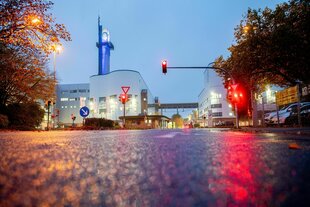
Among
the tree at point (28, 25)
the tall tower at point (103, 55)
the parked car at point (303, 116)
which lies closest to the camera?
the tree at point (28, 25)

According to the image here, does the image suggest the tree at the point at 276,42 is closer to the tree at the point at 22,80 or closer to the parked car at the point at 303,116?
the parked car at the point at 303,116

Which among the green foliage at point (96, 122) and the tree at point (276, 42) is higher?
the tree at point (276, 42)

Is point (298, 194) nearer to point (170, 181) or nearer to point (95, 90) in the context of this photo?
point (170, 181)

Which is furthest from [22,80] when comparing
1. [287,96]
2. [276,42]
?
[287,96]

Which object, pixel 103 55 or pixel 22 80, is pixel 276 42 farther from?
pixel 103 55

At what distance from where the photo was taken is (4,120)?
2023 cm

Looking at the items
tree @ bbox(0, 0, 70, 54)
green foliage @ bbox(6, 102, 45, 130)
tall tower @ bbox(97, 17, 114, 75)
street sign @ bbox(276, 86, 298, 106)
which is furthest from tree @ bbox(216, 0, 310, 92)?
tall tower @ bbox(97, 17, 114, 75)

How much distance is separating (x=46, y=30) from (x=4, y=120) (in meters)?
11.0

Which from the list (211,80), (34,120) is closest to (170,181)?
(34,120)

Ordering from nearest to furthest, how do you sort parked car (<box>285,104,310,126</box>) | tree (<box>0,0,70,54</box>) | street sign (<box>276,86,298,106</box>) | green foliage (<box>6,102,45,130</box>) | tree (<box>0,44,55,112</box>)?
tree (<box>0,0,70,54</box>) < street sign (<box>276,86,298,106</box>) < parked car (<box>285,104,310,126</box>) < tree (<box>0,44,55,112</box>) < green foliage (<box>6,102,45,130</box>)

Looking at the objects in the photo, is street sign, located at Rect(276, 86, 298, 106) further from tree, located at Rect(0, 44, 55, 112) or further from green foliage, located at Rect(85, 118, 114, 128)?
tree, located at Rect(0, 44, 55, 112)

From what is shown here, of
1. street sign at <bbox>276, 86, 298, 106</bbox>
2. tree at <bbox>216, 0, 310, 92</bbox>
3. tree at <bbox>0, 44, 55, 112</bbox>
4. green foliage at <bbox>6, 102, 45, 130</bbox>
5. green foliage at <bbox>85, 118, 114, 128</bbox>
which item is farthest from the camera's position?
green foliage at <bbox>85, 118, 114, 128</bbox>

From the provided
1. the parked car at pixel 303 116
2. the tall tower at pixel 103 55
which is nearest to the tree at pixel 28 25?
the parked car at pixel 303 116

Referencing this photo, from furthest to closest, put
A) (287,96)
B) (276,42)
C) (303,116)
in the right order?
(303,116), (287,96), (276,42)
